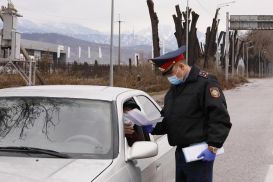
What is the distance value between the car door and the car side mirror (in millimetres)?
207

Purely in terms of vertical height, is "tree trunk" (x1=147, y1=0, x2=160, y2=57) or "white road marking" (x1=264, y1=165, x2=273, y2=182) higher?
"tree trunk" (x1=147, y1=0, x2=160, y2=57)

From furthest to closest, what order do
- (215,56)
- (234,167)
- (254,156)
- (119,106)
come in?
(215,56), (254,156), (234,167), (119,106)

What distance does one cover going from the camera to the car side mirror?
13.3 ft

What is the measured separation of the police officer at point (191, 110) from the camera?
167 inches

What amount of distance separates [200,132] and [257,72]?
121m

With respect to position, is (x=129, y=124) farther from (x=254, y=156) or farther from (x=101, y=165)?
(x=254, y=156)

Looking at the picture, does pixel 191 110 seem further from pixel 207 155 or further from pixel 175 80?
pixel 207 155

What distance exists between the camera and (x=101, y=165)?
3801mm

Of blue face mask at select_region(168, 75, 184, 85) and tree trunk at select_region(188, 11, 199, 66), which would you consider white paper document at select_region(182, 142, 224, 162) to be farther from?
tree trunk at select_region(188, 11, 199, 66)

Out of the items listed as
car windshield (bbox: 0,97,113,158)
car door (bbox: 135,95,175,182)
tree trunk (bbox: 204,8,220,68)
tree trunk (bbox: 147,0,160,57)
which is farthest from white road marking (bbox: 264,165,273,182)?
tree trunk (bbox: 204,8,220,68)

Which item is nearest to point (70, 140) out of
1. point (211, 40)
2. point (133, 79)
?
point (133, 79)

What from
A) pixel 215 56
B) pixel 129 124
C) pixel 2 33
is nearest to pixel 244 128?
pixel 2 33

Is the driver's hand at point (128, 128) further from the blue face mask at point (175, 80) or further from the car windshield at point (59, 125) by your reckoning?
the blue face mask at point (175, 80)

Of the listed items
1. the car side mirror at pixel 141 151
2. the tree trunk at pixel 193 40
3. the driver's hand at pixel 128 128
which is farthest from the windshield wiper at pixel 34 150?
the tree trunk at pixel 193 40
